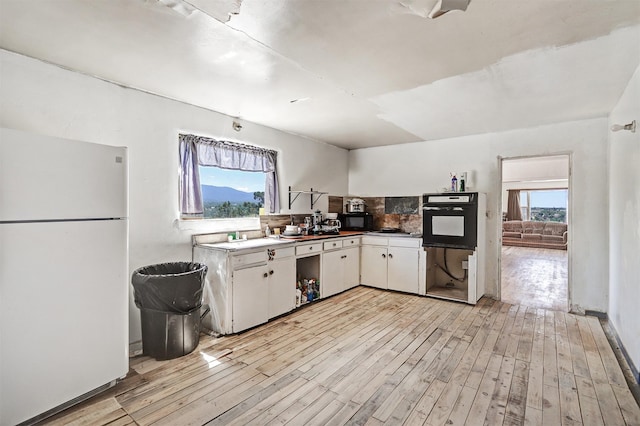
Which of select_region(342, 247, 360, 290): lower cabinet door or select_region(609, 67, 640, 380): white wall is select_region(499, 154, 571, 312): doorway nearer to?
select_region(609, 67, 640, 380): white wall

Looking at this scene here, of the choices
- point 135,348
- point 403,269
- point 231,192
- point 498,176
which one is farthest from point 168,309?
point 498,176

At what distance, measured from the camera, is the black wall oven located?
405cm

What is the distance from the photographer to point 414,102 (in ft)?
10.4

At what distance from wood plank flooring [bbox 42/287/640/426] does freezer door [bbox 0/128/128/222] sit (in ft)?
4.21

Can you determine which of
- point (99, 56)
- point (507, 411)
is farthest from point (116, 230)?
point (507, 411)

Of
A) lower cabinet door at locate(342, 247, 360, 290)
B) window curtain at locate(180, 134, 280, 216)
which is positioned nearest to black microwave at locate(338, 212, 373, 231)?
lower cabinet door at locate(342, 247, 360, 290)

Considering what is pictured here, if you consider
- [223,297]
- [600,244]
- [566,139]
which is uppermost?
[566,139]

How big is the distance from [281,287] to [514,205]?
11295mm

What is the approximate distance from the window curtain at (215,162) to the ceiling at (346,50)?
450 millimetres

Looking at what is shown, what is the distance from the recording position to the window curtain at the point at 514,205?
11.6 m

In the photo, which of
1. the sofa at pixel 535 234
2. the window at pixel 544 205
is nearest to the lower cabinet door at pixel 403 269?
the sofa at pixel 535 234

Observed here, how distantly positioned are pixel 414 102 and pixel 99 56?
276 centimetres

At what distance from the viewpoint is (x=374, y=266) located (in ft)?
15.7

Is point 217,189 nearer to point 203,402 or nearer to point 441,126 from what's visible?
point 203,402
